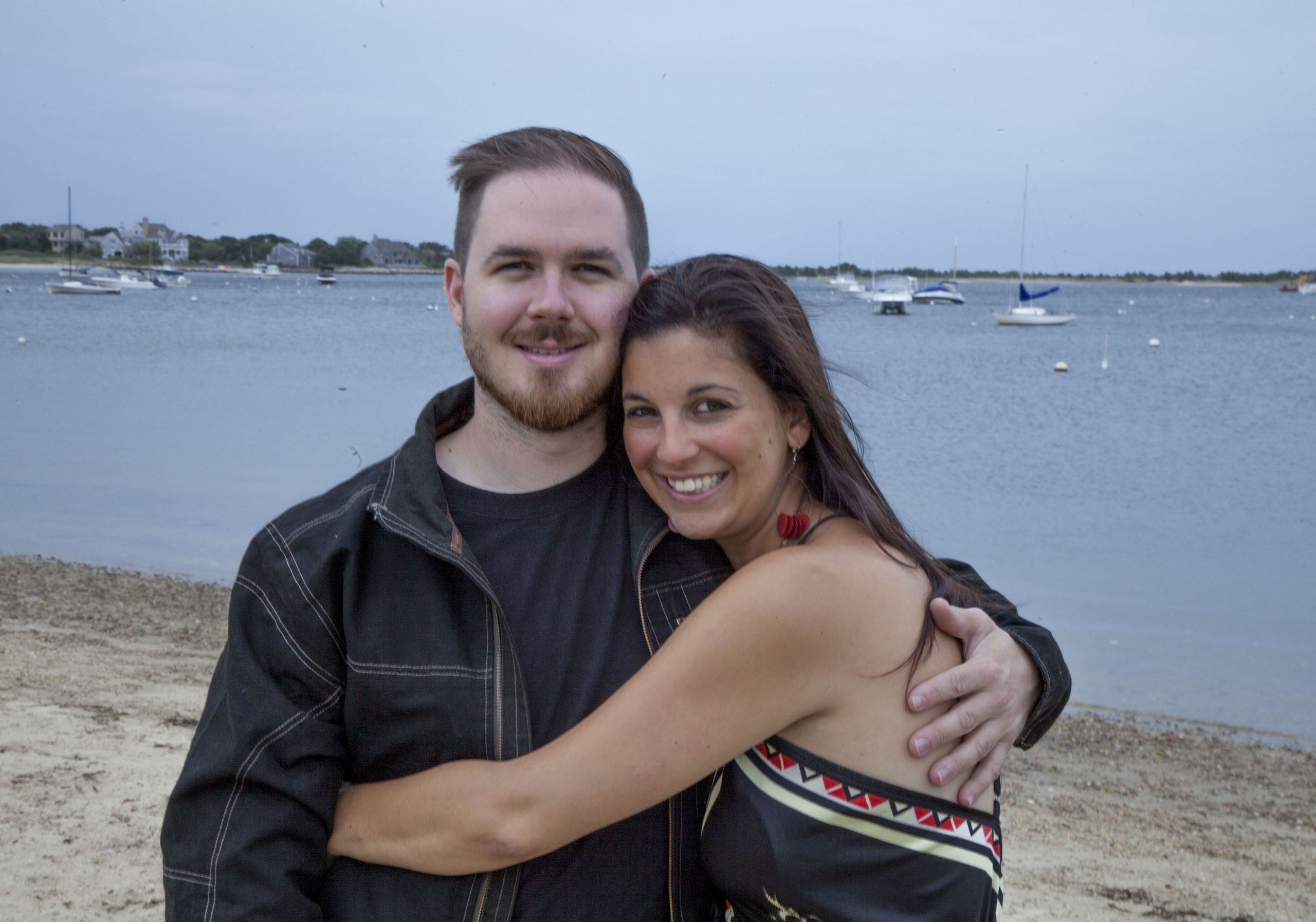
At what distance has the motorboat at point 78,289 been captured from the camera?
74.9 metres

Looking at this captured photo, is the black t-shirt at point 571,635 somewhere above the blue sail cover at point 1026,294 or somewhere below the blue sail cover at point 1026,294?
below

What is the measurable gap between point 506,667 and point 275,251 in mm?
146306

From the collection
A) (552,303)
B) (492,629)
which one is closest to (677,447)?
(552,303)

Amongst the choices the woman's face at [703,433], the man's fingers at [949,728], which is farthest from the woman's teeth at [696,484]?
the man's fingers at [949,728]

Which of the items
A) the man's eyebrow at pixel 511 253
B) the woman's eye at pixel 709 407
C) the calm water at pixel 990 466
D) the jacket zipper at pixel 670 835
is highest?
the man's eyebrow at pixel 511 253

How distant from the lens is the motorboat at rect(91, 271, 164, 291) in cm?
7938

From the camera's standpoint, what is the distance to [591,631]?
230 cm

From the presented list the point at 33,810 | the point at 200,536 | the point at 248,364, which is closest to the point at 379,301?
the point at 248,364

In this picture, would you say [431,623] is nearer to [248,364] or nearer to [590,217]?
[590,217]

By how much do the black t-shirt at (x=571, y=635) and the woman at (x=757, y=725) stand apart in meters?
0.14

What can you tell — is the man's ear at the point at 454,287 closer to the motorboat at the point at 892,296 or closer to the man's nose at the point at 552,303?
the man's nose at the point at 552,303

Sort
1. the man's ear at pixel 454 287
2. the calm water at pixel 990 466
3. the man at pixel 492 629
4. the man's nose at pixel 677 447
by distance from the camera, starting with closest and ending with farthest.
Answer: the man at pixel 492 629 → the man's nose at pixel 677 447 → the man's ear at pixel 454 287 → the calm water at pixel 990 466

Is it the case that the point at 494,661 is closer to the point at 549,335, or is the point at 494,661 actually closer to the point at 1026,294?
the point at 549,335

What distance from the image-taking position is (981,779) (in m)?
2.19
